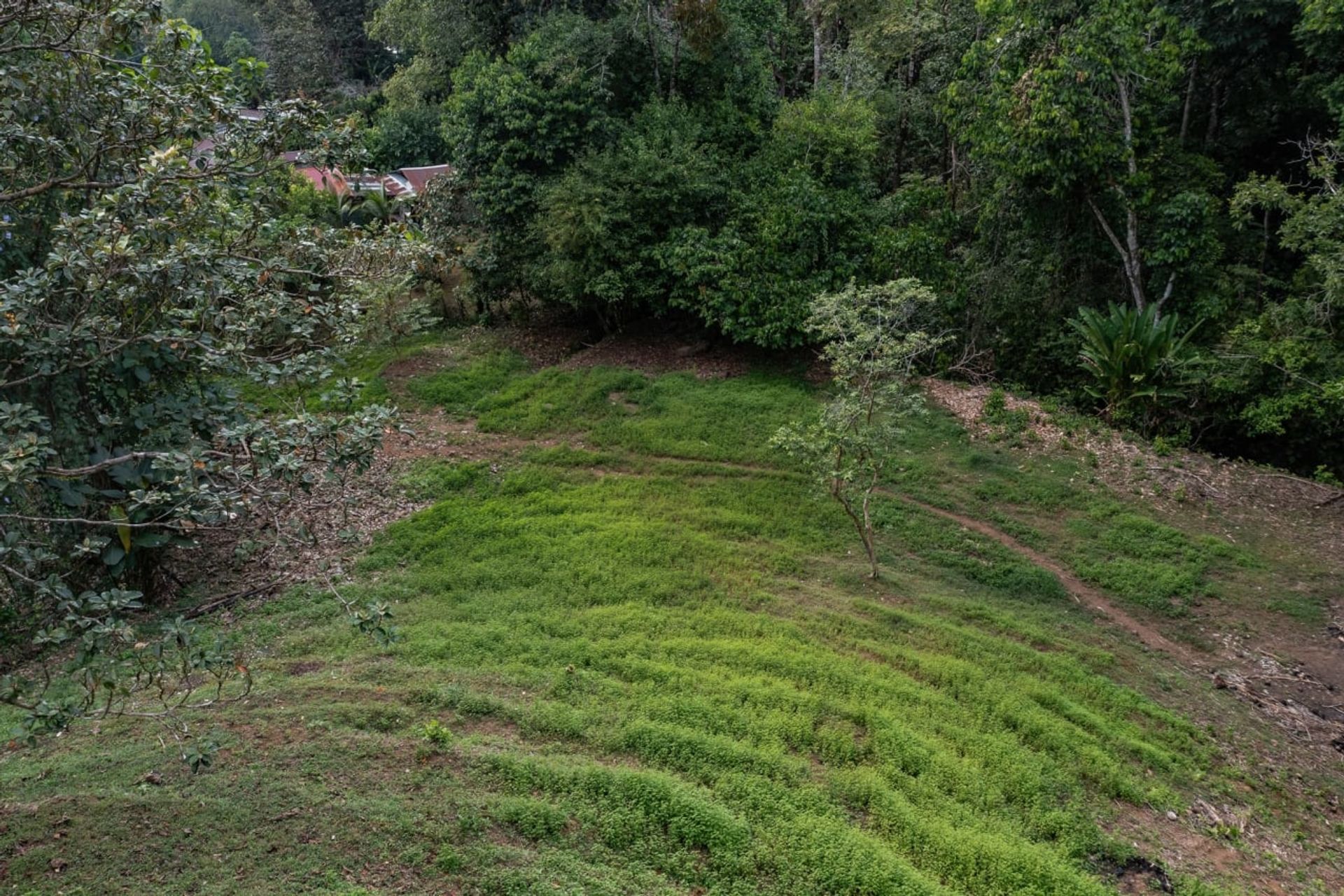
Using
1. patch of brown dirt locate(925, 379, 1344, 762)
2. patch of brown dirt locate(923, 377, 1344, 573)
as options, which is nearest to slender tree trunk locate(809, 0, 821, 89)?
patch of brown dirt locate(925, 379, 1344, 762)

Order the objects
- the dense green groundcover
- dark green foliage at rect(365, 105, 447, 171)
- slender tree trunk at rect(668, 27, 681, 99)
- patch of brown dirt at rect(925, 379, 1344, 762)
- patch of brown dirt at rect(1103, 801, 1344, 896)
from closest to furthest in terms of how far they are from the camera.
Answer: the dense green groundcover → patch of brown dirt at rect(1103, 801, 1344, 896) → patch of brown dirt at rect(925, 379, 1344, 762) → slender tree trunk at rect(668, 27, 681, 99) → dark green foliage at rect(365, 105, 447, 171)

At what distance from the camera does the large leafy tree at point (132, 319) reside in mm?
4508

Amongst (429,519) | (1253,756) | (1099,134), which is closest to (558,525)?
(429,519)

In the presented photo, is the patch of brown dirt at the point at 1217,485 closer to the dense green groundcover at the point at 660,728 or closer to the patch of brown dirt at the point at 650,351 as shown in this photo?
the dense green groundcover at the point at 660,728

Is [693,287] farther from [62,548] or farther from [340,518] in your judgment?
[62,548]

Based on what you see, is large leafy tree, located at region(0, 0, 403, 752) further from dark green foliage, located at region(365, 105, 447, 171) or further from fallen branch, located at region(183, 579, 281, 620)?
dark green foliage, located at region(365, 105, 447, 171)

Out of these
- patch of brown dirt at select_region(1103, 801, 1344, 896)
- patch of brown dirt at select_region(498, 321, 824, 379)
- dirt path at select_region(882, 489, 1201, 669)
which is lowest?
patch of brown dirt at select_region(1103, 801, 1344, 896)

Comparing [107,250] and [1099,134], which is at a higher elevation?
[1099,134]

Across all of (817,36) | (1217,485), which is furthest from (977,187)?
(1217,485)

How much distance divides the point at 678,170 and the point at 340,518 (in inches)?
319

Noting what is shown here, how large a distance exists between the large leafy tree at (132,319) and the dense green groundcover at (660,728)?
3.18ft

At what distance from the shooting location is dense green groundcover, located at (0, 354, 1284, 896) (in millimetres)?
5246

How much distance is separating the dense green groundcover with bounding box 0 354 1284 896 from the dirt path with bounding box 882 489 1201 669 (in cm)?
25

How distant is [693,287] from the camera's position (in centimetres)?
1479
